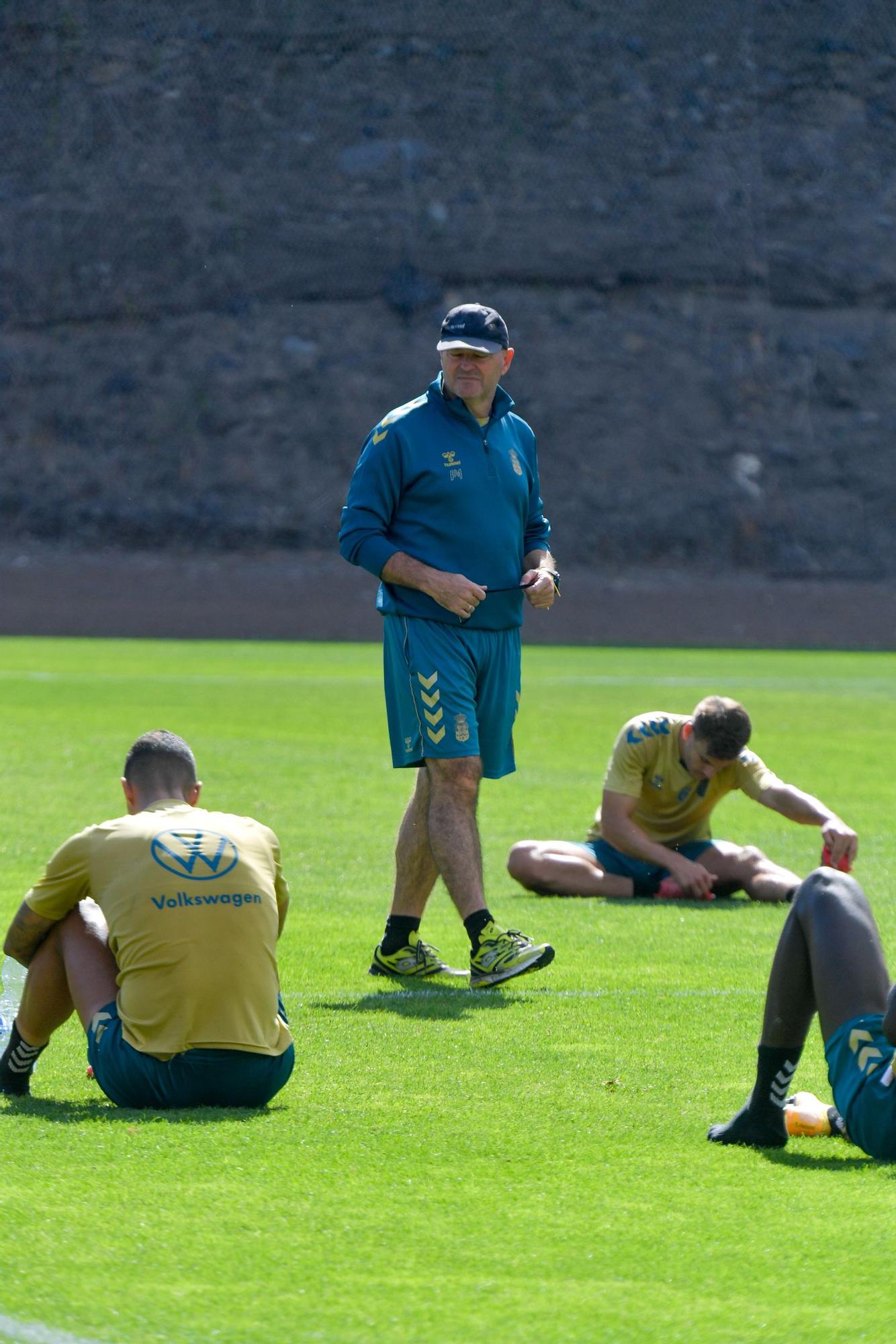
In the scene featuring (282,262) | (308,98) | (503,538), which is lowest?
(503,538)

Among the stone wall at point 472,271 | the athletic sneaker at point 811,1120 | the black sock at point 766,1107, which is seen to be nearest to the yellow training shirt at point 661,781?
the athletic sneaker at point 811,1120

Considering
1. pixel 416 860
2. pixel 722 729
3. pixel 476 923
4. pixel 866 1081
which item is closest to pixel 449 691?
pixel 416 860

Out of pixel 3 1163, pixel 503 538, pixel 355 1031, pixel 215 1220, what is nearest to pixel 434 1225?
pixel 215 1220

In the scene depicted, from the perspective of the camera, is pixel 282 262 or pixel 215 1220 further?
pixel 282 262

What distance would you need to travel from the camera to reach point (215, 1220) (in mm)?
3885

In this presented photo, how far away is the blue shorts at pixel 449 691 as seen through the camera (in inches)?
280

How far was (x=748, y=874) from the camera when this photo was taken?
9.32 metres

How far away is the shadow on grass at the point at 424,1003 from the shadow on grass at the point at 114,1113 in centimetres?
150

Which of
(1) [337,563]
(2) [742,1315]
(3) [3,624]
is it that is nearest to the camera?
(2) [742,1315]

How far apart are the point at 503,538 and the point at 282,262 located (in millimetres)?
45409

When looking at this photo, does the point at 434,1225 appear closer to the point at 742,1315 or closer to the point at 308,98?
the point at 742,1315

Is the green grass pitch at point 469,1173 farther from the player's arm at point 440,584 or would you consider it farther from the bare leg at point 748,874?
the player's arm at point 440,584

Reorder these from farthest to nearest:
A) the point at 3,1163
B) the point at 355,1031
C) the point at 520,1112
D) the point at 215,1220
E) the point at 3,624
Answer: the point at 3,624
the point at 355,1031
the point at 520,1112
the point at 3,1163
the point at 215,1220

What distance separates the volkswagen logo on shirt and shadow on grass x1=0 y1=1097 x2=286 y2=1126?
59 centimetres
